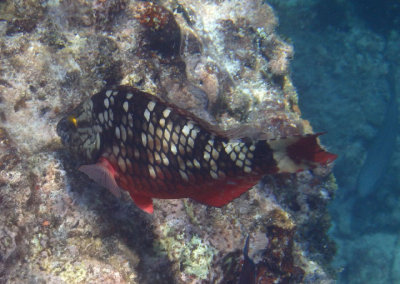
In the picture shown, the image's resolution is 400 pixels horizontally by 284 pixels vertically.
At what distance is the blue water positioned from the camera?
15.6 meters

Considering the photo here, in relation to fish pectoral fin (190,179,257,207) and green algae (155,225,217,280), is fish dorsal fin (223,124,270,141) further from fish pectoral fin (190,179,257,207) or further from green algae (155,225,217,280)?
green algae (155,225,217,280)

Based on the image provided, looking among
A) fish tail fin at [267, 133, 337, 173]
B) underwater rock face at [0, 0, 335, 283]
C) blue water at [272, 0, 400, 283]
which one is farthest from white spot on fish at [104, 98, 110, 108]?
blue water at [272, 0, 400, 283]

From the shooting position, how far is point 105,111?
270 cm

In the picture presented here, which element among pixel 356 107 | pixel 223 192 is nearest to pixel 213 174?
pixel 223 192

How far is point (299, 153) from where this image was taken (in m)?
1.95

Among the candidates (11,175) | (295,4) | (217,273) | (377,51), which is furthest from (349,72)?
(11,175)

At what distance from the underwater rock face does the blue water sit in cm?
1228

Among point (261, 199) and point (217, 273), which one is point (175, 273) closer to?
point (217, 273)

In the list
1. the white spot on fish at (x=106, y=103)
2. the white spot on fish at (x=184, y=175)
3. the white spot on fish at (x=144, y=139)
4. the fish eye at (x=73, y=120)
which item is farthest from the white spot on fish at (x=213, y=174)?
the fish eye at (x=73, y=120)

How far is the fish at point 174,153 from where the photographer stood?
2.09m

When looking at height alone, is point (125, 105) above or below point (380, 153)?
below

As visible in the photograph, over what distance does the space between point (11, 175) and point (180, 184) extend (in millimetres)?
1727

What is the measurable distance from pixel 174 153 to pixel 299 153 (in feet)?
3.08

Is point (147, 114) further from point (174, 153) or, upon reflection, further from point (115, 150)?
point (115, 150)
